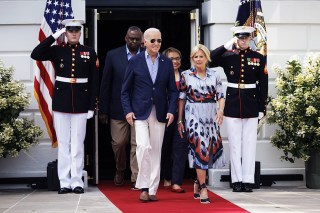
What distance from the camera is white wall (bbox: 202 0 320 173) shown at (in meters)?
13.6

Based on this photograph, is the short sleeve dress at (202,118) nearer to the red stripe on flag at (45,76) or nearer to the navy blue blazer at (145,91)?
the navy blue blazer at (145,91)

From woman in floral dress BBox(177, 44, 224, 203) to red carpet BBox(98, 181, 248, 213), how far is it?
0.28 metres

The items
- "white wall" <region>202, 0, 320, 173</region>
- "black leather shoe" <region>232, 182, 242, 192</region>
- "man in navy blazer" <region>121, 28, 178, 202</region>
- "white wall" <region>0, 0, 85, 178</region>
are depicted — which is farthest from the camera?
"white wall" <region>202, 0, 320, 173</region>

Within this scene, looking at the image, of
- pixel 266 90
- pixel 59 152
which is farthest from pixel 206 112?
pixel 59 152

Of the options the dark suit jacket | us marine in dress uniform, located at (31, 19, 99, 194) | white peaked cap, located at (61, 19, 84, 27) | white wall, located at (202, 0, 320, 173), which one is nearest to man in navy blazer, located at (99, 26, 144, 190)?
the dark suit jacket

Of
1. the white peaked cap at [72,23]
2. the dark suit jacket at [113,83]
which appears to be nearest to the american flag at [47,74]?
the white peaked cap at [72,23]

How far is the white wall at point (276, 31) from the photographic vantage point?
44.6 feet

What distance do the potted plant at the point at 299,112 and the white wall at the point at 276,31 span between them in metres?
0.36

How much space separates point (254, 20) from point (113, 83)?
2.28m

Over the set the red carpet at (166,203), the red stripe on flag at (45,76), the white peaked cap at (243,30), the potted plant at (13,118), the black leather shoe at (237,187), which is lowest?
the red carpet at (166,203)

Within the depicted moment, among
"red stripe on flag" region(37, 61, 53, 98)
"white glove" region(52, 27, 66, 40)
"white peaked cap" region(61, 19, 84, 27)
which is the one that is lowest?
"red stripe on flag" region(37, 61, 53, 98)

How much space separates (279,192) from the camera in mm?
12516

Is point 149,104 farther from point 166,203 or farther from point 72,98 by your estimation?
point 72,98

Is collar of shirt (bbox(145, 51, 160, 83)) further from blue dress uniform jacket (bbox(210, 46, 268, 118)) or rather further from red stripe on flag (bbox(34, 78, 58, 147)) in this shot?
red stripe on flag (bbox(34, 78, 58, 147))
